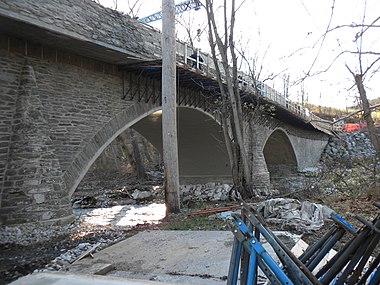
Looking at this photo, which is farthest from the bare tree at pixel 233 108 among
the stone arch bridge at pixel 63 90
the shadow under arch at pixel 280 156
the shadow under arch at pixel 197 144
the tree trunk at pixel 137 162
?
the shadow under arch at pixel 280 156

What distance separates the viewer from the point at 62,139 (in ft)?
25.5

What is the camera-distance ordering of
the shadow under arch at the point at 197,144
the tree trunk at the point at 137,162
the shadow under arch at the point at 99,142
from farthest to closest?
the tree trunk at the point at 137,162 → the shadow under arch at the point at 197,144 → the shadow under arch at the point at 99,142

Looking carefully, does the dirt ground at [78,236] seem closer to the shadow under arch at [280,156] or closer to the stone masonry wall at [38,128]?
the stone masonry wall at [38,128]

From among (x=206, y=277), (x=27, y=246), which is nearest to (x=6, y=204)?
(x=27, y=246)

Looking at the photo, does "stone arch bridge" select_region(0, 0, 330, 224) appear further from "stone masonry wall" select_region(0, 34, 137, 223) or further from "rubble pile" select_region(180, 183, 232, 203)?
"rubble pile" select_region(180, 183, 232, 203)

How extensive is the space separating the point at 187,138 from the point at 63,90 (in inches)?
397

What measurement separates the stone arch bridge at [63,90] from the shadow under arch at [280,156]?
15367 millimetres

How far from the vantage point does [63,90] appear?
25.8 ft

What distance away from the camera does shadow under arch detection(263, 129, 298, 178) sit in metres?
26.3

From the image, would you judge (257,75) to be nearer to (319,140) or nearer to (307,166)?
(307,166)

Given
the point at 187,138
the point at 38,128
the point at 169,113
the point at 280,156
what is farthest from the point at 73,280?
the point at 280,156

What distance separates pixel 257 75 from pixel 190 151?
22.0 feet

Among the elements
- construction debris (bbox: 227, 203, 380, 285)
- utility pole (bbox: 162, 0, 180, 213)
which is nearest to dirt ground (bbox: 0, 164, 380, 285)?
utility pole (bbox: 162, 0, 180, 213)

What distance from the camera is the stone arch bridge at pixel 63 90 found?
628cm
